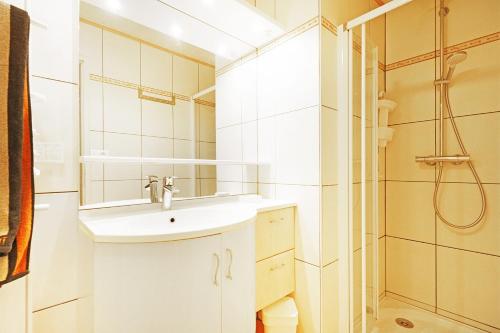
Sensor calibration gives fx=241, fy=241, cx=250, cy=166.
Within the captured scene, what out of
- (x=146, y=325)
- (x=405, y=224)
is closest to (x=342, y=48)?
(x=405, y=224)

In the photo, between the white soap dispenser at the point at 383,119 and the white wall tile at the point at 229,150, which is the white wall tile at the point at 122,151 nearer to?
the white wall tile at the point at 229,150

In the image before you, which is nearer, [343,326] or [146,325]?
[146,325]

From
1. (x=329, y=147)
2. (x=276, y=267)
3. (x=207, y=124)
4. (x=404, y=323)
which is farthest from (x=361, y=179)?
(x=404, y=323)

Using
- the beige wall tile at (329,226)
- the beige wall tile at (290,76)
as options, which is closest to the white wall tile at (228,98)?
the beige wall tile at (290,76)

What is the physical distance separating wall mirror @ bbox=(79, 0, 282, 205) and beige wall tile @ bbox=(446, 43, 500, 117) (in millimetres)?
1174

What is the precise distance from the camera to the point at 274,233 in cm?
120

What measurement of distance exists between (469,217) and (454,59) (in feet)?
3.03

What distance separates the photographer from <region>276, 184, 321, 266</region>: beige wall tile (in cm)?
121

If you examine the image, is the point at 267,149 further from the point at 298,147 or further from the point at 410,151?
the point at 410,151

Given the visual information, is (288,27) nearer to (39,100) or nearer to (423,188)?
(39,100)

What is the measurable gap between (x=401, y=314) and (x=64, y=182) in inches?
80.9

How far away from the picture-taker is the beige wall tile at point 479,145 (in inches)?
53.6

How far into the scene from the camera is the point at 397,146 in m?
1.76

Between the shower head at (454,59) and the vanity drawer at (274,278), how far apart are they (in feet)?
4.54
